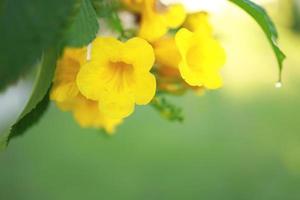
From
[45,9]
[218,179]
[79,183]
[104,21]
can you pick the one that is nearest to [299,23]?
[218,179]

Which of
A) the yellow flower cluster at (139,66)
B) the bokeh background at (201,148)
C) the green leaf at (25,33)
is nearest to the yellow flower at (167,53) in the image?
the yellow flower cluster at (139,66)

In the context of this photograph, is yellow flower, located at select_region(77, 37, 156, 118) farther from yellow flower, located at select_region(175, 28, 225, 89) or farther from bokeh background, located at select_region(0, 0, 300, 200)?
bokeh background, located at select_region(0, 0, 300, 200)

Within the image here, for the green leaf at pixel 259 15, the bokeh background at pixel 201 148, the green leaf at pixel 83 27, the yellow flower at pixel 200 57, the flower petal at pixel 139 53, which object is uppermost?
the green leaf at pixel 83 27

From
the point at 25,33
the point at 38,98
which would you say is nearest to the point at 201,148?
the point at 38,98

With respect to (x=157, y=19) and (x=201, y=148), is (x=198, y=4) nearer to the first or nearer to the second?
(x=157, y=19)

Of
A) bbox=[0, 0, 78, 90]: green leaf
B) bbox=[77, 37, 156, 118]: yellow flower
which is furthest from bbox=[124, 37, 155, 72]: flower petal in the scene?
bbox=[0, 0, 78, 90]: green leaf

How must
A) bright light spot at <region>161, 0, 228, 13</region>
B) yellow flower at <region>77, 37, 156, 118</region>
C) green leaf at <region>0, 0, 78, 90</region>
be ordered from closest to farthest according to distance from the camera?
green leaf at <region>0, 0, 78, 90</region>, yellow flower at <region>77, 37, 156, 118</region>, bright light spot at <region>161, 0, 228, 13</region>

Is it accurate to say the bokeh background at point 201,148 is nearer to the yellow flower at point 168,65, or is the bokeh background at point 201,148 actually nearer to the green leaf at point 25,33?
the yellow flower at point 168,65
